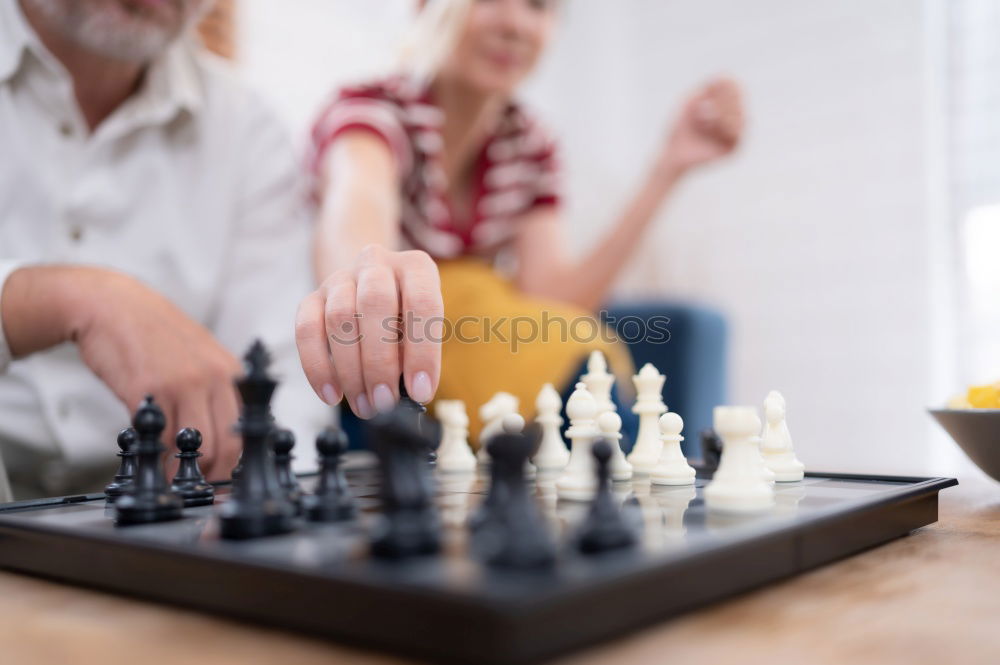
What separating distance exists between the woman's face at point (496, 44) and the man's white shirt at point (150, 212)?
1.56ft

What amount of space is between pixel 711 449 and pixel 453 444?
339 millimetres

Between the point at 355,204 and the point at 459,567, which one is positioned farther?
the point at 355,204

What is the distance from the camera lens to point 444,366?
1.71 meters

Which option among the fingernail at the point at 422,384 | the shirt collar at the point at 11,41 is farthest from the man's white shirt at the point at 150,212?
the fingernail at the point at 422,384

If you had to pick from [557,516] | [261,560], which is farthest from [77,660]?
[557,516]

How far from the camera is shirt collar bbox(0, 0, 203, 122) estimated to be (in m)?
1.45

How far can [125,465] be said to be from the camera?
854mm

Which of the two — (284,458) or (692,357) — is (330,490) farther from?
(692,357)

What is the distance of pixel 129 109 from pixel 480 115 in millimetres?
844

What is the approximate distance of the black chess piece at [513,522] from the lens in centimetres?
45

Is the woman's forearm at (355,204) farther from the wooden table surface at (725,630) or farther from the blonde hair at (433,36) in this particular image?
the wooden table surface at (725,630)

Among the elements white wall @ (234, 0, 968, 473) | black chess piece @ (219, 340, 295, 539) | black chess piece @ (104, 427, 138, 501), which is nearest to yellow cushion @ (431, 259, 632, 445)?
black chess piece @ (104, 427, 138, 501)

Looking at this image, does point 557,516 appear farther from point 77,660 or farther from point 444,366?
point 444,366

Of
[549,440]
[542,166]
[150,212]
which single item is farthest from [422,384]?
[542,166]
